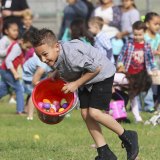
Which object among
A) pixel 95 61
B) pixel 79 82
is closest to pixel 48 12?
pixel 95 61

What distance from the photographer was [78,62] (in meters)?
7.32

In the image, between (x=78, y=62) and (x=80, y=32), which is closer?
(x=78, y=62)

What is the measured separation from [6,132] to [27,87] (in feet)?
8.20

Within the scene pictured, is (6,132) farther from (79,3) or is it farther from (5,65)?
(79,3)

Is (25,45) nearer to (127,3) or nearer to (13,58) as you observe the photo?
(13,58)

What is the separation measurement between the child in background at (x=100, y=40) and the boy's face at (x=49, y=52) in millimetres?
5375

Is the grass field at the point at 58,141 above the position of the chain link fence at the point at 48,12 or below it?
above

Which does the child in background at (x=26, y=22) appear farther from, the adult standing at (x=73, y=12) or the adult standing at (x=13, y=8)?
the adult standing at (x=73, y=12)

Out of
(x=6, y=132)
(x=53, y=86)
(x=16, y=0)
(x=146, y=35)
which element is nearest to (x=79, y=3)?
(x=16, y=0)

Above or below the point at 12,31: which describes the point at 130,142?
above

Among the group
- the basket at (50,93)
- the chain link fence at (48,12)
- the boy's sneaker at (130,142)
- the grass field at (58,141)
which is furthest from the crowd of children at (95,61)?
the chain link fence at (48,12)

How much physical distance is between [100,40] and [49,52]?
5688mm

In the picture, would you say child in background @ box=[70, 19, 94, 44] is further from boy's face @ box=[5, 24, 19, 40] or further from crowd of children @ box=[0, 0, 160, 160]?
boy's face @ box=[5, 24, 19, 40]

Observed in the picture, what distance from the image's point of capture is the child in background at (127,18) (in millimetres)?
15102
